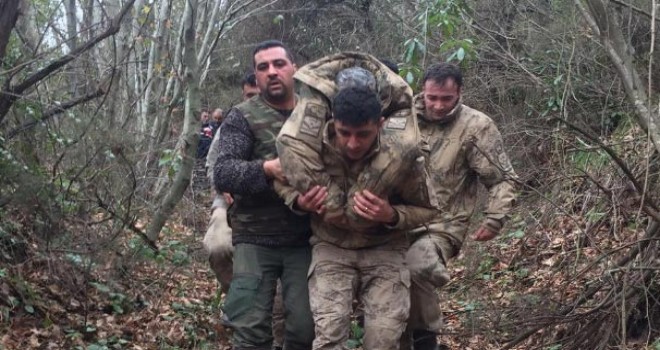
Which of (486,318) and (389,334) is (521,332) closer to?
(486,318)

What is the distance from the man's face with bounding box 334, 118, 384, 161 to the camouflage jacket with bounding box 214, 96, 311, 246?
1.87 ft

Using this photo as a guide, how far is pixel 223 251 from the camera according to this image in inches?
225

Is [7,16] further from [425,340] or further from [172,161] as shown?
[425,340]

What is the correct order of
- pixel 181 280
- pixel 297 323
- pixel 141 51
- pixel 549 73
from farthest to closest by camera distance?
pixel 141 51 → pixel 549 73 → pixel 181 280 → pixel 297 323

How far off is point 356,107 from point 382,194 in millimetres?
514

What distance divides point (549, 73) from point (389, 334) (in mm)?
7598

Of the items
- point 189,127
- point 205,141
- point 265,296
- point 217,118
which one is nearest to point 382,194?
point 265,296

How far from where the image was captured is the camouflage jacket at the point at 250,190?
4688mm

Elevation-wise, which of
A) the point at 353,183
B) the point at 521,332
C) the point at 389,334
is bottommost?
the point at 521,332

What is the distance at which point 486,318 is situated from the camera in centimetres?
580

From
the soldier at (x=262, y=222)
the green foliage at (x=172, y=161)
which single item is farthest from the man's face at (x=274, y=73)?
the green foliage at (x=172, y=161)

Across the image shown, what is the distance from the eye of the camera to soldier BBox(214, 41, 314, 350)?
182 inches

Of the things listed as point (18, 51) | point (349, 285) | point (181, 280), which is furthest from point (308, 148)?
point (181, 280)

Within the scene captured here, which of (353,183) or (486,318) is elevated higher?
(353,183)
